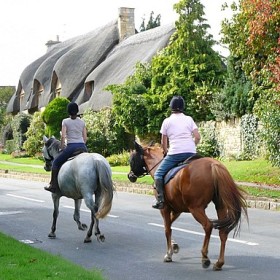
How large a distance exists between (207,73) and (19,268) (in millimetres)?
27698

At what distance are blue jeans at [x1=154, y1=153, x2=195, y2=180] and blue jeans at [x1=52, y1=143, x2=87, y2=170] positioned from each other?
3.09m

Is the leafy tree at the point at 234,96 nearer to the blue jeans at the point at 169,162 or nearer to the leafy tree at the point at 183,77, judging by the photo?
the leafy tree at the point at 183,77

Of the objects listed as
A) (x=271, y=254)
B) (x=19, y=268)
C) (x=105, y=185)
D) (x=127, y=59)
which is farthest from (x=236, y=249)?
(x=127, y=59)

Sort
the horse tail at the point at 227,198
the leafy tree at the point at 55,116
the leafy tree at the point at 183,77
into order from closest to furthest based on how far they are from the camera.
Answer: the horse tail at the point at 227,198
the leafy tree at the point at 183,77
the leafy tree at the point at 55,116

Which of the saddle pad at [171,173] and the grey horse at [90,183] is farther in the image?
the grey horse at [90,183]

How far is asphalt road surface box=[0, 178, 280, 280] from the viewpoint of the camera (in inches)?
332

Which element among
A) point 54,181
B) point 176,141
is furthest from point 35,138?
point 176,141

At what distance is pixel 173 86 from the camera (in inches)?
1358

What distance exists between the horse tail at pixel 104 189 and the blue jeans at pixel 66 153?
0.76m

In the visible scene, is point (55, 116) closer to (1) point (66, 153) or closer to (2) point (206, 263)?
(1) point (66, 153)

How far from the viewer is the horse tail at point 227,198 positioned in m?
8.24

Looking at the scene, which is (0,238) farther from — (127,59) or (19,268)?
(127,59)

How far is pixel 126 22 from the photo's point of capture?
184ft

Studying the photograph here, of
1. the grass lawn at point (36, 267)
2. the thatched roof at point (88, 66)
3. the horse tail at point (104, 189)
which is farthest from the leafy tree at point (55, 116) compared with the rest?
the grass lawn at point (36, 267)
